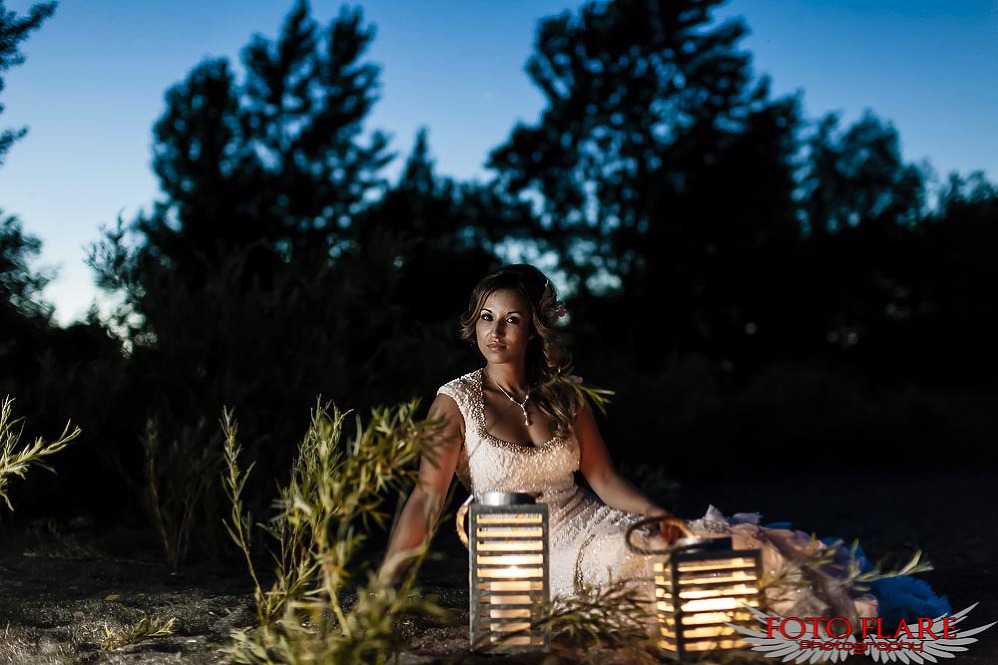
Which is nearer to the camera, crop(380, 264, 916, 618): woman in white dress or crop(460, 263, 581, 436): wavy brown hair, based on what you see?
crop(380, 264, 916, 618): woman in white dress

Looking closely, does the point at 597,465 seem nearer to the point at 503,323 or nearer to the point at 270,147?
the point at 503,323

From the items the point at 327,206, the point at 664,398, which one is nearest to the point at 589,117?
the point at 327,206

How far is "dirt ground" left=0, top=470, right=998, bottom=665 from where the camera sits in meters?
3.18

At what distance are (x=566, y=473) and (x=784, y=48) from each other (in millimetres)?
14754

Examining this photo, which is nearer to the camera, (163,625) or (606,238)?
(163,625)

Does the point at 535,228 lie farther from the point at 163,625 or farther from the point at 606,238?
the point at 163,625

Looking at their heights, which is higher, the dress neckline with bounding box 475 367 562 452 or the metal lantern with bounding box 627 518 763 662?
the dress neckline with bounding box 475 367 562 452

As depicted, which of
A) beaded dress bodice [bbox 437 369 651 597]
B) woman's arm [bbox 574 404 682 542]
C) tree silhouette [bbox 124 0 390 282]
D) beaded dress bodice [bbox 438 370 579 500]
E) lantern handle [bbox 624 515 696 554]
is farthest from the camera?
tree silhouette [bbox 124 0 390 282]

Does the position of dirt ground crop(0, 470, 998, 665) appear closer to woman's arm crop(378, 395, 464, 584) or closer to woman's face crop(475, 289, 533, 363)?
woman's arm crop(378, 395, 464, 584)

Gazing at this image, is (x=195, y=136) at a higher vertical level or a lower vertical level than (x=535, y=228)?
higher

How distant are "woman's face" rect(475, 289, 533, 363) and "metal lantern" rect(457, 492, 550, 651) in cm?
87

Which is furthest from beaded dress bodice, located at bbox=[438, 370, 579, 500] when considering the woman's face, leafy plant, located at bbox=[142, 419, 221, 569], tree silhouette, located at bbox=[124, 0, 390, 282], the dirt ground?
tree silhouette, located at bbox=[124, 0, 390, 282]

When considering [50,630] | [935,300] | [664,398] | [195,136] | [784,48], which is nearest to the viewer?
[50,630]

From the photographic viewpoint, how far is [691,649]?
285 centimetres
